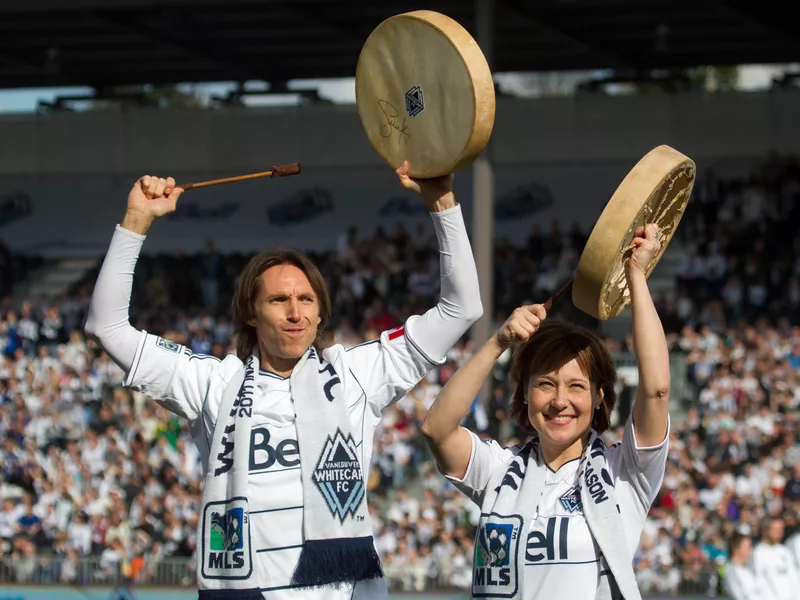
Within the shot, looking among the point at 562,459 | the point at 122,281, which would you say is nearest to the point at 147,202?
the point at 122,281

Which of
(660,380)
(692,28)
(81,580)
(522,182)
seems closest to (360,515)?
(660,380)

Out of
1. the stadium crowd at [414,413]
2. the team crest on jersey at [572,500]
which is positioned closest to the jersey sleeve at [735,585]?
the stadium crowd at [414,413]

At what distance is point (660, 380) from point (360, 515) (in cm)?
94

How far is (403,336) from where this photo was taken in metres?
4.21

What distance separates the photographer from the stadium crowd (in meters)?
14.0

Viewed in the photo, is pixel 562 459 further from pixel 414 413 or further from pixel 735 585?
pixel 414 413

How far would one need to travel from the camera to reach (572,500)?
12.5ft

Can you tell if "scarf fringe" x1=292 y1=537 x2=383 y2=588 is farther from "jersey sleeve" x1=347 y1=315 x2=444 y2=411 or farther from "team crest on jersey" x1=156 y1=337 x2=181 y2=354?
"team crest on jersey" x1=156 y1=337 x2=181 y2=354

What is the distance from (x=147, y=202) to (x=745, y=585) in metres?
7.85

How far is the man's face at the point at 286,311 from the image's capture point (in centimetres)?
405

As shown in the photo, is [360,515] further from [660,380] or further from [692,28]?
[692,28]

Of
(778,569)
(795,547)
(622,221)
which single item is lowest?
→ (778,569)

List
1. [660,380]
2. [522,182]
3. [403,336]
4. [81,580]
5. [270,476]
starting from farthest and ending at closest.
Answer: [522,182]
[81,580]
[403,336]
[270,476]
[660,380]

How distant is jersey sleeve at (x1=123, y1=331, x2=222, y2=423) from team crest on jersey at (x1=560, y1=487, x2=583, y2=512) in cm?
109
